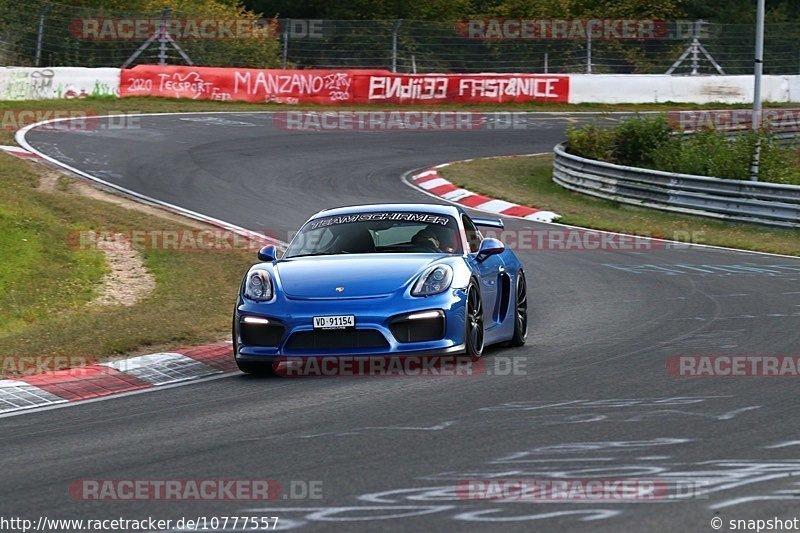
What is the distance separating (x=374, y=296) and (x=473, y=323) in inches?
34.6

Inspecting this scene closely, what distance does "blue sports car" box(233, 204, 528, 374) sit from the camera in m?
9.28

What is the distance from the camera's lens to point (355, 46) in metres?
37.4

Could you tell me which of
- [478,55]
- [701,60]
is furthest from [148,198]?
[701,60]

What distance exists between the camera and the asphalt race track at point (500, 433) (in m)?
5.46

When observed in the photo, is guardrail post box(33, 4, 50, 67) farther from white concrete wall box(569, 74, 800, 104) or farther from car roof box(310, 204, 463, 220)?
car roof box(310, 204, 463, 220)

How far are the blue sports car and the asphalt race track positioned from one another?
0.31 m

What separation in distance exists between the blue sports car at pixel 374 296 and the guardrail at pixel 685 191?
1168cm

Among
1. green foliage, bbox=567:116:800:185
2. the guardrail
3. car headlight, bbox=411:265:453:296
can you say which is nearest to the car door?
car headlight, bbox=411:265:453:296

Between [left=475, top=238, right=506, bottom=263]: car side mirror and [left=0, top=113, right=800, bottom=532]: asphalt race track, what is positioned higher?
[left=475, top=238, right=506, bottom=263]: car side mirror

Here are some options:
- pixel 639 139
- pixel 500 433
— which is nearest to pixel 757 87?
pixel 639 139

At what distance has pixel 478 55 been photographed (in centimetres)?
3822

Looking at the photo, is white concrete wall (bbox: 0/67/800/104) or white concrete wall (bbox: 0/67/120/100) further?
white concrete wall (bbox: 0/67/800/104)

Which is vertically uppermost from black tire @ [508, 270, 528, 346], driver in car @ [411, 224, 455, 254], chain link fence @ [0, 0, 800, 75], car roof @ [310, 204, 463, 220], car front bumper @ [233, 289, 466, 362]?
chain link fence @ [0, 0, 800, 75]

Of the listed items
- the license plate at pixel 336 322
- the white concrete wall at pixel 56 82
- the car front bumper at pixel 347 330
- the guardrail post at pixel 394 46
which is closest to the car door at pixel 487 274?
the car front bumper at pixel 347 330
